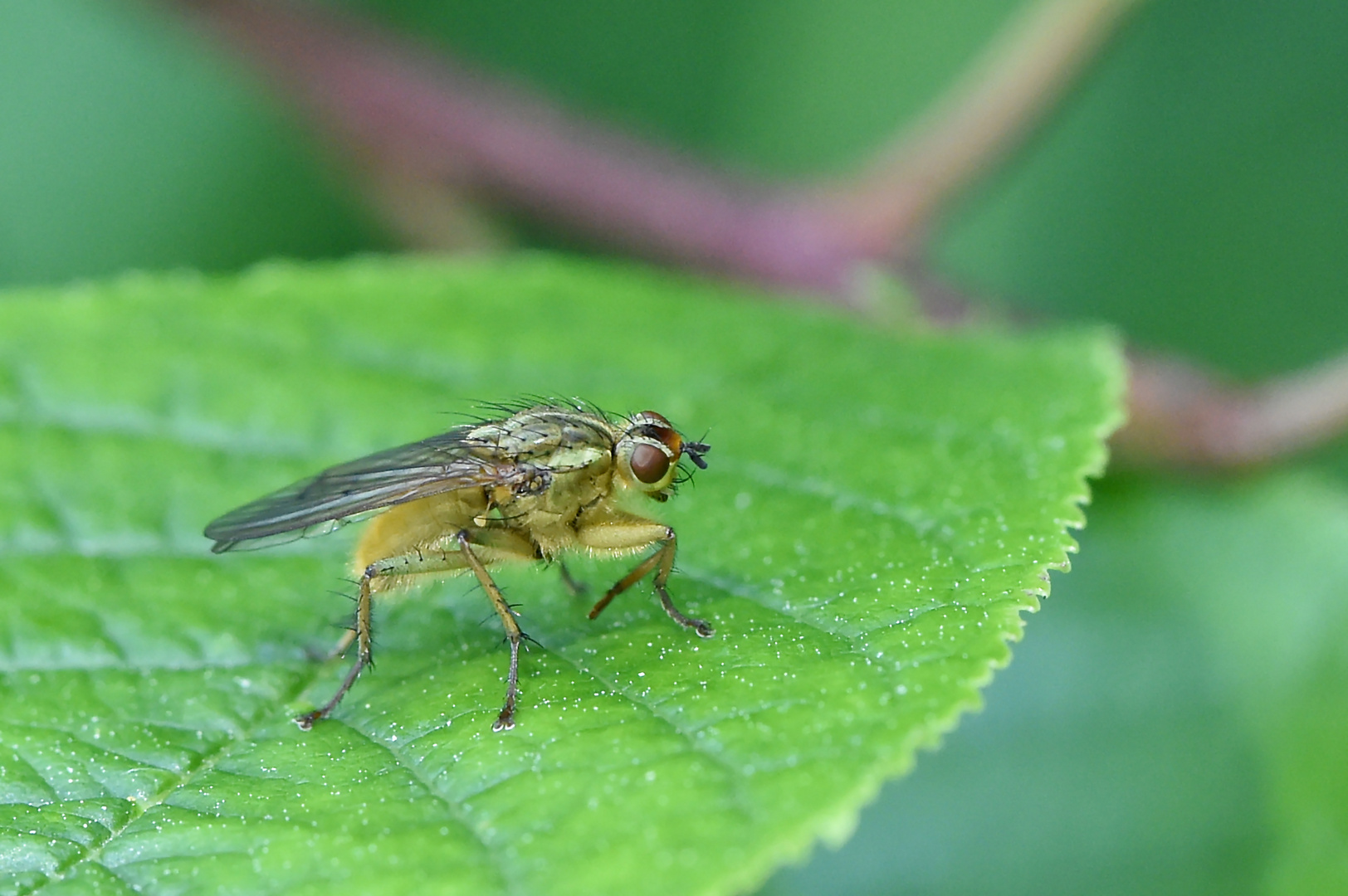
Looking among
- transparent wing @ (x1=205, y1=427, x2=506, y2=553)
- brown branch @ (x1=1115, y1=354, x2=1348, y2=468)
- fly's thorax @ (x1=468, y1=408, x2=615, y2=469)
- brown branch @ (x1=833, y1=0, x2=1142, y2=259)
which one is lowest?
transparent wing @ (x1=205, y1=427, x2=506, y2=553)

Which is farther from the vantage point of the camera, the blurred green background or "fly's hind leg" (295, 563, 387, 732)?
the blurred green background

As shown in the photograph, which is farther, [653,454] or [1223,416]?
[1223,416]

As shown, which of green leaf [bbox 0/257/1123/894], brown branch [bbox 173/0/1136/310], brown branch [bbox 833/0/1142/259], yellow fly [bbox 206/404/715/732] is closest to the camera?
green leaf [bbox 0/257/1123/894]

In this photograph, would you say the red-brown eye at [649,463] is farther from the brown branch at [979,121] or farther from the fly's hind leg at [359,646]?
the brown branch at [979,121]

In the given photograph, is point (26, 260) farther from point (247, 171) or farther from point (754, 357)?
point (754, 357)

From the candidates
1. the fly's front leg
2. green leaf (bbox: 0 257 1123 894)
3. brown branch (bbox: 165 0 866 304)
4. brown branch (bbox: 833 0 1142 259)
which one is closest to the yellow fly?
the fly's front leg

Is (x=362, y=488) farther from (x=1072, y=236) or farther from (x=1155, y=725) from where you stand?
(x=1072, y=236)

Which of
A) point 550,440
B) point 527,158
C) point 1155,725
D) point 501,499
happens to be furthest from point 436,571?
point 1155,725

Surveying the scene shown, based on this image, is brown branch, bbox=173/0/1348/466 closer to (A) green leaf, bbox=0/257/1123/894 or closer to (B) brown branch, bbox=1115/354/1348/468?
(B) brown branch, bbox=1115/354/1348/468
